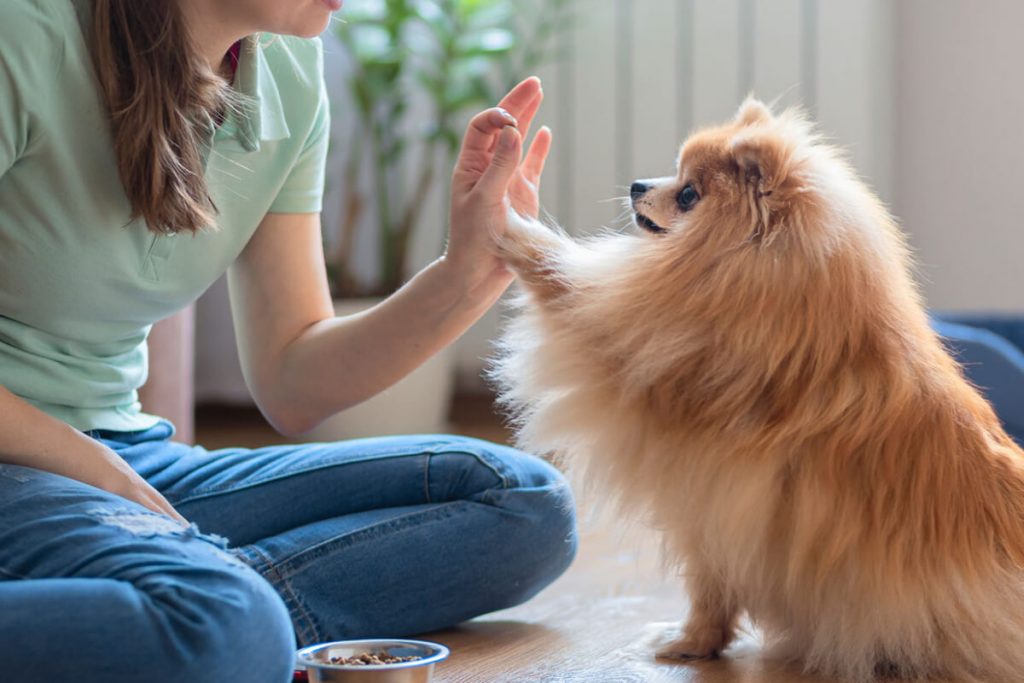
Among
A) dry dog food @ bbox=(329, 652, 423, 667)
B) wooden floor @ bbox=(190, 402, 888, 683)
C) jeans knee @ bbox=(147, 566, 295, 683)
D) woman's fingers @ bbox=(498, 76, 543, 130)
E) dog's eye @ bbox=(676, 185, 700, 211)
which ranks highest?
woman's fingers @ bbox=(498, 76, 543, 130)

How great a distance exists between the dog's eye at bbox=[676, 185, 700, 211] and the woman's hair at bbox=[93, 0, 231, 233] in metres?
0.54

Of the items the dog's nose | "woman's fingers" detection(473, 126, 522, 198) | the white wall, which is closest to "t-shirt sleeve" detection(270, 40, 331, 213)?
"woman's fingers" detection(473, 126, 522, 198)

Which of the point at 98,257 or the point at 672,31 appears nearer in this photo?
the point at 98,257

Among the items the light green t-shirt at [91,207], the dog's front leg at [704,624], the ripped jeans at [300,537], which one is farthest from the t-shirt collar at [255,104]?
the dog's front leg at [704,624]

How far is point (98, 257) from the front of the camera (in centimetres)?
127

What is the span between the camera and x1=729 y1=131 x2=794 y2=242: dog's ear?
130cm

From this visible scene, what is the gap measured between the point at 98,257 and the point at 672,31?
2.76 meters

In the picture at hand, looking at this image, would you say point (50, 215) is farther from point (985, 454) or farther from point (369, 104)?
point (369, 104)

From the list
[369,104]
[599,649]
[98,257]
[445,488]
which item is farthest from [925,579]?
[369,104]

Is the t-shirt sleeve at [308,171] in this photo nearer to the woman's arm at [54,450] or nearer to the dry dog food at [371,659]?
the woman's arm at [54,450]

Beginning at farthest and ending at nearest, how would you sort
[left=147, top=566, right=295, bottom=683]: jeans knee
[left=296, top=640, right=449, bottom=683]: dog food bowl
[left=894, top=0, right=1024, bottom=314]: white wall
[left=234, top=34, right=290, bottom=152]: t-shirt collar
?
[left=894, top=0, right=1024, bottom=314]: white wall < [left=234, top=34, right=290, bottom=152]: t-shirt collar < [left=296, top=640, right=449, bottom=683]: dog food bowl < [left=147, top=566, right=295, bottom=683]: jeans knee

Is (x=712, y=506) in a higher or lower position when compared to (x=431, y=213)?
lower

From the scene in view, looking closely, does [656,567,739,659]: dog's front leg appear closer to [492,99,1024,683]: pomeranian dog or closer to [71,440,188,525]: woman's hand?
[492,99,1024,683]: pomeranian dog

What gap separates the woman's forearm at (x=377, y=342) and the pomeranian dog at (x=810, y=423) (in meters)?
0.17
